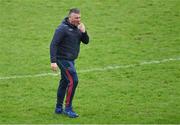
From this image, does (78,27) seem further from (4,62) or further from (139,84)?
(4,62)

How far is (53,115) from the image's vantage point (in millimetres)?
15750

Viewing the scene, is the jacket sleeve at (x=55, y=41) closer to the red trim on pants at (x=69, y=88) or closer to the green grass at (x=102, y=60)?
the red trim on pants at (x=69, y=88)

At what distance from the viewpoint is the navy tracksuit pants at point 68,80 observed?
15.5 meters

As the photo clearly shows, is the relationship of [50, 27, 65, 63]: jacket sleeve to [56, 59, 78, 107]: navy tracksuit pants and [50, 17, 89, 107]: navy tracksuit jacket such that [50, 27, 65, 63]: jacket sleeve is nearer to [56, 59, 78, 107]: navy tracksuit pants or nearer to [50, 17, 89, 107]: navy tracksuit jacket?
[50, 17, 89, 107]: navy tracksuit jacket

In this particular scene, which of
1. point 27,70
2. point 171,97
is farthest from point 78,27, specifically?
point 27,70

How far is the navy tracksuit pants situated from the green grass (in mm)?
476

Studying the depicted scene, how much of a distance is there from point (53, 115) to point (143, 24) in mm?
9456

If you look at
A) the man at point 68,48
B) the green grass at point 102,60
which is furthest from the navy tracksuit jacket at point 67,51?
the green grass at point 102,60

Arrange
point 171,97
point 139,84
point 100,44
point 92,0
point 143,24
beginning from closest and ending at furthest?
point 171,97 → point 139,84 → point 100,44 → point 143,24 → point 92,0

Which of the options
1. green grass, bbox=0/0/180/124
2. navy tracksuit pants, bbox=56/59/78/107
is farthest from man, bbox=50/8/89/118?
green grass, bbox=0/0/180/124

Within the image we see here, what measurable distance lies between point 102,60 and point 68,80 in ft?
18.1

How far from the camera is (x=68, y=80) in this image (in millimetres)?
15547


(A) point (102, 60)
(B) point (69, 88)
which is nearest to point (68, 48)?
(B) point (69, 88)

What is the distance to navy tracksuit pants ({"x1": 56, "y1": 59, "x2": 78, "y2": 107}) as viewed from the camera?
15500 millimetres
